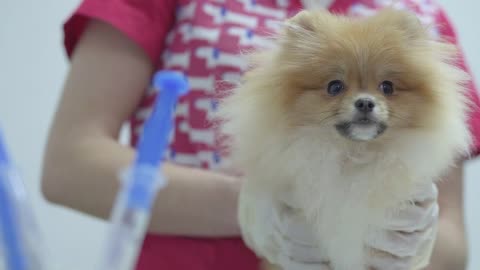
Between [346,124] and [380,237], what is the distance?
0.23 m

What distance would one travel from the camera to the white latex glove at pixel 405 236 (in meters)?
0.92

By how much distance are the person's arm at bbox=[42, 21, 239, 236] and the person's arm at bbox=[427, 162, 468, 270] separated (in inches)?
15.9

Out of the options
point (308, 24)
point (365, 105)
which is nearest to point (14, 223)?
point (365, 105)

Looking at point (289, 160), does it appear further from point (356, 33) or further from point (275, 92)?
point (356, 33)

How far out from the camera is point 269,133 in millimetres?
929

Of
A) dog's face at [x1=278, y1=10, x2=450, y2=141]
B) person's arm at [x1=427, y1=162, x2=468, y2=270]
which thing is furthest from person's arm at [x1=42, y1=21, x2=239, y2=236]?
person's arm at [x1=427, y1=162, x2=468, y2=270]

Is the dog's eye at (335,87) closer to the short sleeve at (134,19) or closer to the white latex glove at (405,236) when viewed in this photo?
the white latex glove at (405,236)

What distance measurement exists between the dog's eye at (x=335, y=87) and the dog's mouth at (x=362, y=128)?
50 millimetres

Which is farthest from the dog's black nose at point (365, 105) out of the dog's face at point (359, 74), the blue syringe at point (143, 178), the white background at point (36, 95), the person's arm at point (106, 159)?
the white background at point (36, 95)

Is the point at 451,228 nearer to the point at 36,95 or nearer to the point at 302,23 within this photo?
the point at 302,23

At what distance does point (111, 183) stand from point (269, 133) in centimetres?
33

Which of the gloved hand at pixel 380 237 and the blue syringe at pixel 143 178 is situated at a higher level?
the blue syringe at pixel 143 178

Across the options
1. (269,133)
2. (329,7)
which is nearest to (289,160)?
(269,133)

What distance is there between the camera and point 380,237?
0.93 metres
